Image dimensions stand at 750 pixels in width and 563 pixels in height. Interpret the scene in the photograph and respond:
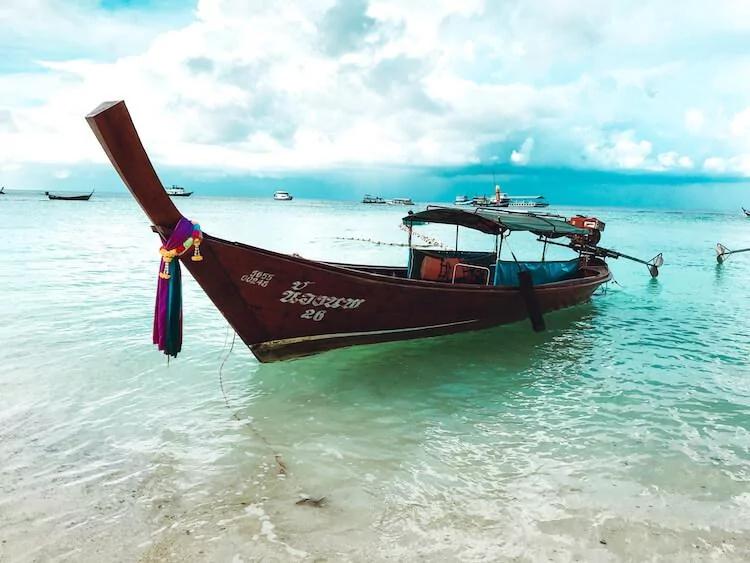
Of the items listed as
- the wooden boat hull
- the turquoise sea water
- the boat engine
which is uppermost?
the boat engine

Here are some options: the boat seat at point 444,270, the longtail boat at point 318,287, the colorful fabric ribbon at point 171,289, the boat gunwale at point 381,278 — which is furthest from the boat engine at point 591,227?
the colorful fabric ribbon at point 171,289

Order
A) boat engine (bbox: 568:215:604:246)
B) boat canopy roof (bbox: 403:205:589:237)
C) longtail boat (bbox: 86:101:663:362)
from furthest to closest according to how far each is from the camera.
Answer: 1. boat engine (bbox: 568:215:604:246)
2. boat canopy roof (bbox: 403:205:589:237)
3. longtail boat (bbox: 86:101:663:362)

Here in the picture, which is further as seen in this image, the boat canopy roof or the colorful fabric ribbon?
the boat canopy roof

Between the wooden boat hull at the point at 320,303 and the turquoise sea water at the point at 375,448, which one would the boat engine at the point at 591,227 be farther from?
the wooden boat hull at the point at 320,303

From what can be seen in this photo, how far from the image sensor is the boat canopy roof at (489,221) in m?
10.0

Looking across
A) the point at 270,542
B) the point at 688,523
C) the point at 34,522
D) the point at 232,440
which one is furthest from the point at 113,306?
the point at 688,523

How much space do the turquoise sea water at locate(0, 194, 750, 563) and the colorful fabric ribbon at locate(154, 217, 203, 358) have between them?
3.52ft

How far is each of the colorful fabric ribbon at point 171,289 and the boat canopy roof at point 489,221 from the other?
17.0 feet

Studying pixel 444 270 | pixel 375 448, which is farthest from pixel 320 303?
pixel 444 270

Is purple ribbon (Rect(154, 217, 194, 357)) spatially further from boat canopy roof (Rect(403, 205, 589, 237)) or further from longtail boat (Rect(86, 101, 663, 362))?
boat canopy roof (Rect(403, 205, 589, 237))

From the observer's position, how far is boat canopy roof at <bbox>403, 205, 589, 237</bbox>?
33.0 feet

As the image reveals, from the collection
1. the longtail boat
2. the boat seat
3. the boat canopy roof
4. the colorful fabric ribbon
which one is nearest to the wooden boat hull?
the longtail boat

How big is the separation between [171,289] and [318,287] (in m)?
2.19

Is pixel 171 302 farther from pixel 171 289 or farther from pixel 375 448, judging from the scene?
pixel 375 448
